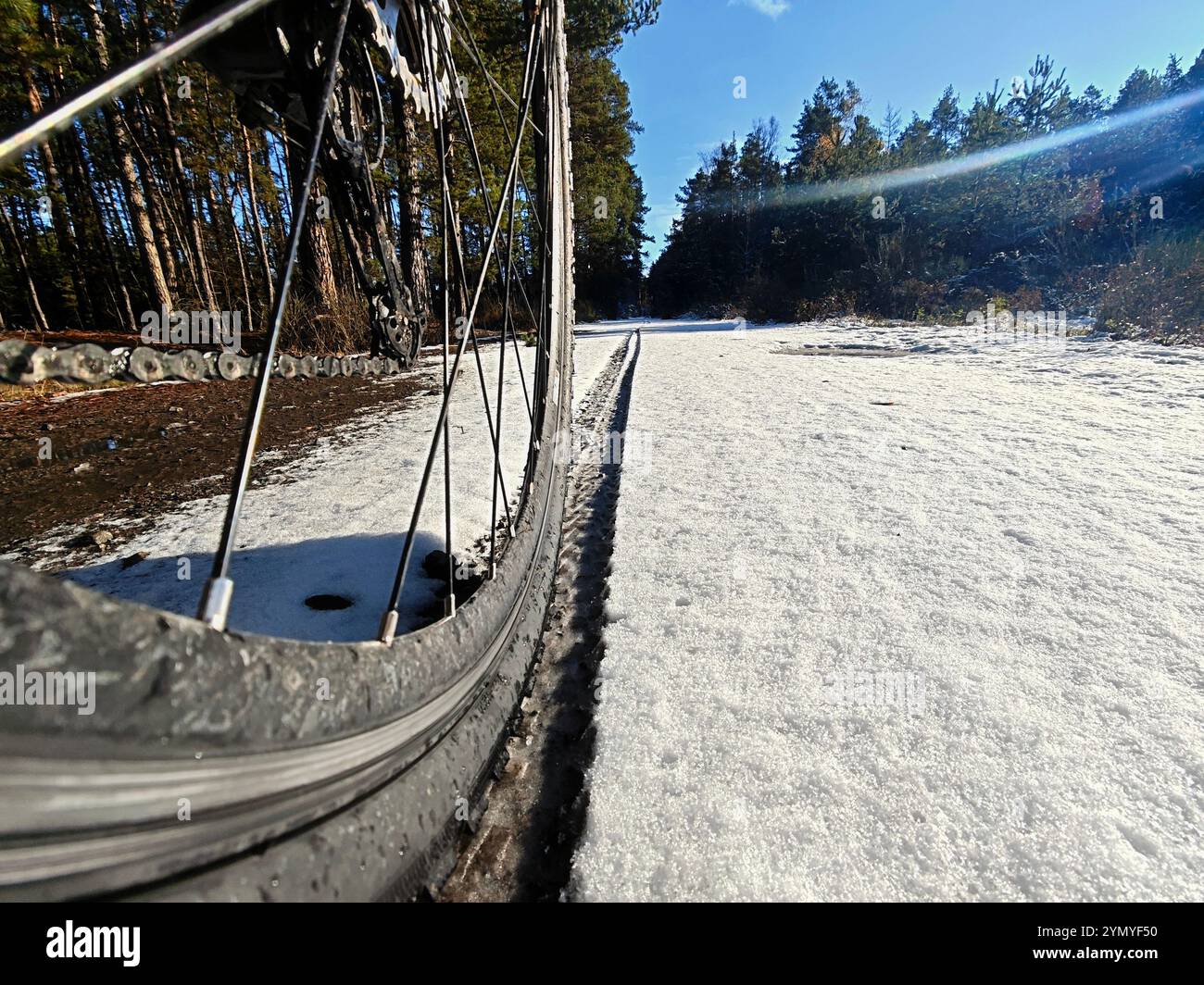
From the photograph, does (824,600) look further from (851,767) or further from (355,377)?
(355,377)

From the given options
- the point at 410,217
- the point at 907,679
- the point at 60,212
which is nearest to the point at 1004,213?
the point at 410,217

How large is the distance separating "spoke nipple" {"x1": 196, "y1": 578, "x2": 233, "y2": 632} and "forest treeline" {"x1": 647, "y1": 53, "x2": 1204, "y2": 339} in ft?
43.4

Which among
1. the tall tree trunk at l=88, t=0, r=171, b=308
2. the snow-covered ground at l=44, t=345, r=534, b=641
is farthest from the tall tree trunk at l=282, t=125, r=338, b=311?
the snow-covered ground at l=44, t=345, r=534, b=641

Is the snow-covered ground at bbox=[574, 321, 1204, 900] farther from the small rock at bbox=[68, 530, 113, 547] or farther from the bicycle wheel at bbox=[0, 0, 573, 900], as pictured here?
the small rock at bbox=[68, 530, 113, 547]

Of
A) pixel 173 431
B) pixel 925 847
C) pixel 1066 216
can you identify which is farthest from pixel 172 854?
pixel 1066 216

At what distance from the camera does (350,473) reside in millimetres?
2855

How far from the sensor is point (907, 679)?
126 cm

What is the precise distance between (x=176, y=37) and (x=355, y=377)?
20.2 feet

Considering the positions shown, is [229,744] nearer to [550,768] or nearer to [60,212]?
[550,768]

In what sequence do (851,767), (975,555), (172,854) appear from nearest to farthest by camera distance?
(172,854), (851,767), (975,555)

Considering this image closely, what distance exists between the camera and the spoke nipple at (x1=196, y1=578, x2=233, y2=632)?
46cm

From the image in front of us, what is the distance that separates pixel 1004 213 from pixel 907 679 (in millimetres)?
25707

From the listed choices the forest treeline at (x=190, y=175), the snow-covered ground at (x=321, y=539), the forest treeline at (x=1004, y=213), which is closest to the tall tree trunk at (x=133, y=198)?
the forest treeline at (x=190, y=175)

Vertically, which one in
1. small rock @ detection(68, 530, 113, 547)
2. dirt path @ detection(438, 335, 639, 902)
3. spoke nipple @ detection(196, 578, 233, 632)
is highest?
spoke nipple @ detection(196, 578, 233, 632)
